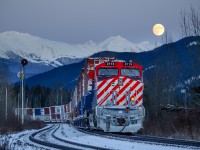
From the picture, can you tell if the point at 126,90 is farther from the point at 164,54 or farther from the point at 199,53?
the point at 164,54

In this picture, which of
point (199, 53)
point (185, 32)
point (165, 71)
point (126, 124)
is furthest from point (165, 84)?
point (126, 124)

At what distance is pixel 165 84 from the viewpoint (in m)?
39.0

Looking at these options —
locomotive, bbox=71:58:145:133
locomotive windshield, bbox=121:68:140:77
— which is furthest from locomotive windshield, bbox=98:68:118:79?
locomotive windshield, bbox=121:68:140:77

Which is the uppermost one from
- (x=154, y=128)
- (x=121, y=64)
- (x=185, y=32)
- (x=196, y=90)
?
(x=185, y=32)

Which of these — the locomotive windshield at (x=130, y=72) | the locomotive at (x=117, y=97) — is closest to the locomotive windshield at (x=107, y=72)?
the locomotive at (x=117, y=97)

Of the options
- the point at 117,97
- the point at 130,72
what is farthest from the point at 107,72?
the point at 117,97

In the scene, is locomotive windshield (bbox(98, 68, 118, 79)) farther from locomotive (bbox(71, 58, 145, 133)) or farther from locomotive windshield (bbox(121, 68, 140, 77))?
locomotive windshield (bbox(121, 68, 140, 77))

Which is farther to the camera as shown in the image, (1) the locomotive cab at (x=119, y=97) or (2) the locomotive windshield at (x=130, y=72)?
(2) the locomotive windshield at (x=130, y=72)

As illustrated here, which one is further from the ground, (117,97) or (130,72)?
(130,72)

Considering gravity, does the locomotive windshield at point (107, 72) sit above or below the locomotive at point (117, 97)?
above

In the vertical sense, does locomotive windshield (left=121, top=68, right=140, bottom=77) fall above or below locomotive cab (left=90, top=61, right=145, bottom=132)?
above

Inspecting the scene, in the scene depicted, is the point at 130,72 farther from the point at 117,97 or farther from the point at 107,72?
the point at 117,97

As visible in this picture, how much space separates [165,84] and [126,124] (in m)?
19.5

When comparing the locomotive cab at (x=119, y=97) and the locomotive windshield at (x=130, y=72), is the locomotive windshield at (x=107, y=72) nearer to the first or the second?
the locomotive cab at (x=119, y=97)
